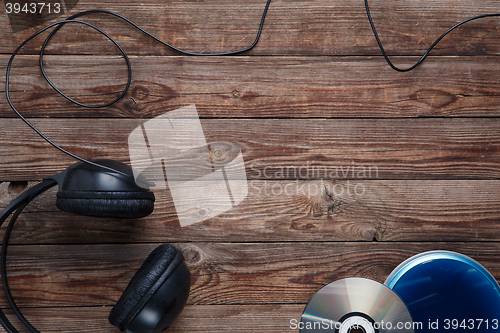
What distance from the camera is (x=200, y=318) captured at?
790 mm

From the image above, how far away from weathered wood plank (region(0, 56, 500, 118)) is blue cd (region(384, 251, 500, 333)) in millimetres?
374

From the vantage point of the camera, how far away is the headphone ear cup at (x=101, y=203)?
61 centimetres

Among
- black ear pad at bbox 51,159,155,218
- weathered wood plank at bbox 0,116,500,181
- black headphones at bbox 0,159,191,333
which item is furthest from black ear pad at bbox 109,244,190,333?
weathered wood plank at bbox 0,116,500,181

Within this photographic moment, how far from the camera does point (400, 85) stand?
80 centimetres

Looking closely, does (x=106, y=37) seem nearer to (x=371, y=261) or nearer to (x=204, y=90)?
(x=204, y=90)

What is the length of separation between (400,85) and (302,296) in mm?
581

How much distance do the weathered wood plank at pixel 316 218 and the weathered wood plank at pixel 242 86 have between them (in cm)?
19

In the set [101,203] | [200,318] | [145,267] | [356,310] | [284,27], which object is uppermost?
[284,27]

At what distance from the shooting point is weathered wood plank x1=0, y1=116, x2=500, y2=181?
31.0 inches

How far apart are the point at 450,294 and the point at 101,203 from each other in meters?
0.80

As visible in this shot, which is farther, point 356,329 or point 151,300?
point 356,329

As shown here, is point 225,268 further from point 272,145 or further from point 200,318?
point 272,145

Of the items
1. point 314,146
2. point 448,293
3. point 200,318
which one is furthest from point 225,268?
point 448,293

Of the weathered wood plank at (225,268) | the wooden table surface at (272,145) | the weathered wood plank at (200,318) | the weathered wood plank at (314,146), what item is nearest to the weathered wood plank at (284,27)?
the wooden table surface at (272,145)
